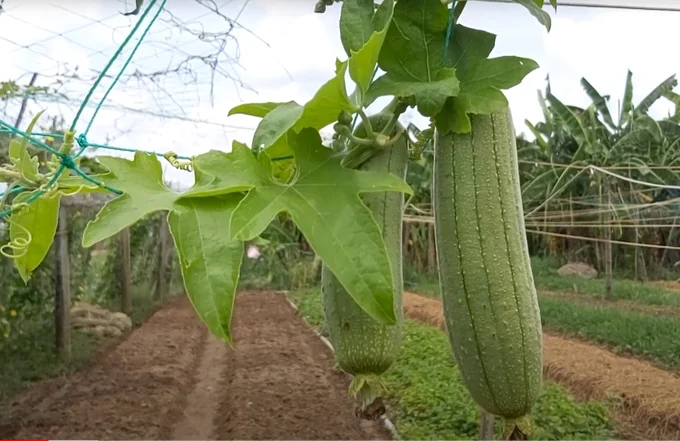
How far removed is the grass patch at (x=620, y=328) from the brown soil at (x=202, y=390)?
93 cm

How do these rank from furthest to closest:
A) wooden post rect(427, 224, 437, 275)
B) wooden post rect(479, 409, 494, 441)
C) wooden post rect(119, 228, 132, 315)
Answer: wooden post rect(427, 224, 437, 275), wooden post rect(119, 228, 132, 315), wooden post rect(479, 409, 494, 441)

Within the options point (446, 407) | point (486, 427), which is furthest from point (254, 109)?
point (446, 407)

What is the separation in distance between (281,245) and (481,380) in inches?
113

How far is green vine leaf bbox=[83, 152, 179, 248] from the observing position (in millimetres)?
357

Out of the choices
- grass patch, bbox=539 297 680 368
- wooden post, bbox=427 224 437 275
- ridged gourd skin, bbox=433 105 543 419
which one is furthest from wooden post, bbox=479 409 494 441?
ridged gourd skin, bbox=433 105 543 419

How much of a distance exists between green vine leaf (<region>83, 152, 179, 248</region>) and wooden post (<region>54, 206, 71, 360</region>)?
230 centimetres

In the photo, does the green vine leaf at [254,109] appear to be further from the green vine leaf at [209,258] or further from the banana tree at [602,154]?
the banana tree at [602,154]

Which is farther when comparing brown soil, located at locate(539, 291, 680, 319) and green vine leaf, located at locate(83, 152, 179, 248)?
brown soil, located at locate(539, 291, 680, 319)

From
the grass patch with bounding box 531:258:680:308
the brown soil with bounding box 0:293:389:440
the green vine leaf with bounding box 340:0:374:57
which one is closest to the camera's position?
the green vine leaf with bounding box 340:0:374:57

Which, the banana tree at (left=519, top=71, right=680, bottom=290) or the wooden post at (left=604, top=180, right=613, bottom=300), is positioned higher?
the banana tree at (left=519, top=71, right=680, bottom=290)

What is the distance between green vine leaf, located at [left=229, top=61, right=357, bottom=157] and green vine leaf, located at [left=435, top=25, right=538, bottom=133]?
8 centimetres

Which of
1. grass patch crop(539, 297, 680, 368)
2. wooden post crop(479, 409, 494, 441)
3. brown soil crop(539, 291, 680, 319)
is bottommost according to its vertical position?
wooden post crop(479, 409, 494, 441)

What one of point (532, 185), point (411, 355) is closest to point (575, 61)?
point (532, 185)

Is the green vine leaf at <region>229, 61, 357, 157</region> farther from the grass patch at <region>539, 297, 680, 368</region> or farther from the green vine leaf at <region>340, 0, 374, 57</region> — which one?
the grass patch at <region>539, 297, 680, 368</region>
